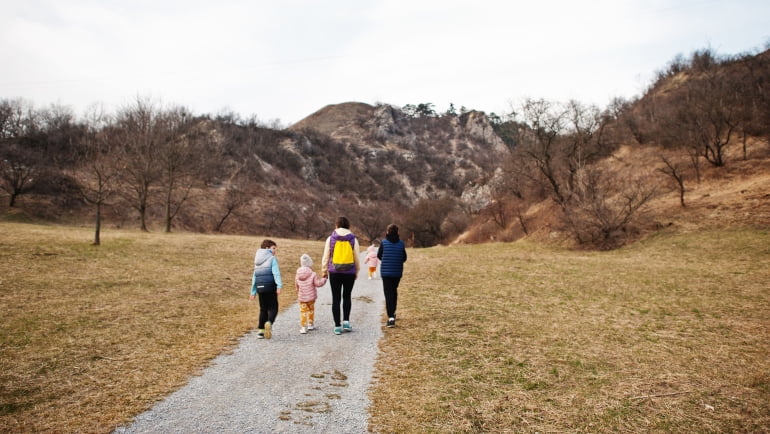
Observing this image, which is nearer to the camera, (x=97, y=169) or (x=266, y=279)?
(x=266, y=279)

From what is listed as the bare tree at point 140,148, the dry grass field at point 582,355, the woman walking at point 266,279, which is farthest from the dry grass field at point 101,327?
the bare tree at point 140,148

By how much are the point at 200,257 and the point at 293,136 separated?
93942 millimetres

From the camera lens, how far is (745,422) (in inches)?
196

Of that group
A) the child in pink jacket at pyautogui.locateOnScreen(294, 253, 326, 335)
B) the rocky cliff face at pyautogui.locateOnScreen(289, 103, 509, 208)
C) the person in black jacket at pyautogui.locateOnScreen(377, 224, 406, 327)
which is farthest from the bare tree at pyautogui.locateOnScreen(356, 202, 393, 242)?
the child in pink jacket at pyautogui.locateOnScreen(294, 253, 326, 335)

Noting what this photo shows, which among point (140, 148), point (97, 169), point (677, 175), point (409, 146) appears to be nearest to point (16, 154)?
point (140, 148)

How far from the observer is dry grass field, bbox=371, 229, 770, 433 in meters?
5.12

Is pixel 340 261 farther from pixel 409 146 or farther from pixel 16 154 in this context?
pixel 409 146

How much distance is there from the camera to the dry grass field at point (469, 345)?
518 centimetres

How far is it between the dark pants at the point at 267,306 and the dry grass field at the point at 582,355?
8.64 feet

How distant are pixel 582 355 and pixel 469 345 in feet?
6.96

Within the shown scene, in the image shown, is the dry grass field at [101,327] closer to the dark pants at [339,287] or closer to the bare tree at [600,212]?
the dark pants at [339,287]

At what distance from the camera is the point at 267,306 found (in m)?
8.95

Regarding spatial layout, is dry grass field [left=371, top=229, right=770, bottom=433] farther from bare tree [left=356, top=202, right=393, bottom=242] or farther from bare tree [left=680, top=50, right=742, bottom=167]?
bare tree [left=356, top=202, right=393, bottom=242]

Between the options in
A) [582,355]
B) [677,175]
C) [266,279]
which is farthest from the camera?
[677,175]
